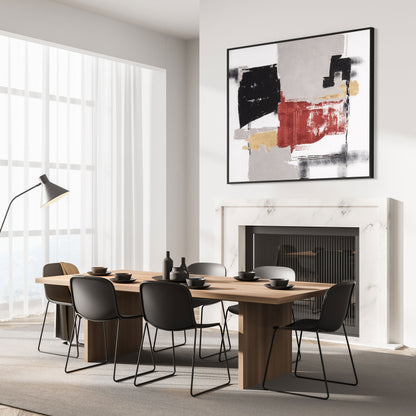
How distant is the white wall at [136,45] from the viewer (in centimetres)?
723

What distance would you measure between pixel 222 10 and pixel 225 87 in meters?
0.82

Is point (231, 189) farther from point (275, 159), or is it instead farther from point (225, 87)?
point (225, 87)

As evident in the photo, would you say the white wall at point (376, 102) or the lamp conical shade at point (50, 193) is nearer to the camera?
→ the lamp conical shade at point (50, 193)

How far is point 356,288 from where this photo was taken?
6.32m

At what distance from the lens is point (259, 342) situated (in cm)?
477

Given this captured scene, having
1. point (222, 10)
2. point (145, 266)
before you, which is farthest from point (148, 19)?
point (145, 266)

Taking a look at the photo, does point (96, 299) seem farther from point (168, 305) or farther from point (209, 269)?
point (209, 269)

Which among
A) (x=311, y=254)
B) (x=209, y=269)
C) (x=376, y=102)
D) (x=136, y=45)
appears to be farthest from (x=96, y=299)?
(x=136, y=45)

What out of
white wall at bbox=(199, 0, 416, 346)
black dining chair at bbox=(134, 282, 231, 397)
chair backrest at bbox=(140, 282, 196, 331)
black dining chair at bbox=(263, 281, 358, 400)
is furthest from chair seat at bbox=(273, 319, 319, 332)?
white wall at bbox=(199, 0, 416, 346)

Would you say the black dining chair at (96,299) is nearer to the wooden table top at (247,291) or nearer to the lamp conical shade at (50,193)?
the wooden table top at (247,291)

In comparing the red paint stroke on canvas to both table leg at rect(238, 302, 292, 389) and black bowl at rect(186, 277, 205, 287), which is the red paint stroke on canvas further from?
black bowl at rect(186, 277, 205, 287)

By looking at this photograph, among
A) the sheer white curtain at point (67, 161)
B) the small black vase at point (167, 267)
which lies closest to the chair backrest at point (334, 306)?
the small black vase at point (167, 267)

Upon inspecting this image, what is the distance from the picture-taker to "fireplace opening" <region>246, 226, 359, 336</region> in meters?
6.38

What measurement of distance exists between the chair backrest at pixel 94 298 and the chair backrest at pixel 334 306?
1467 mm
